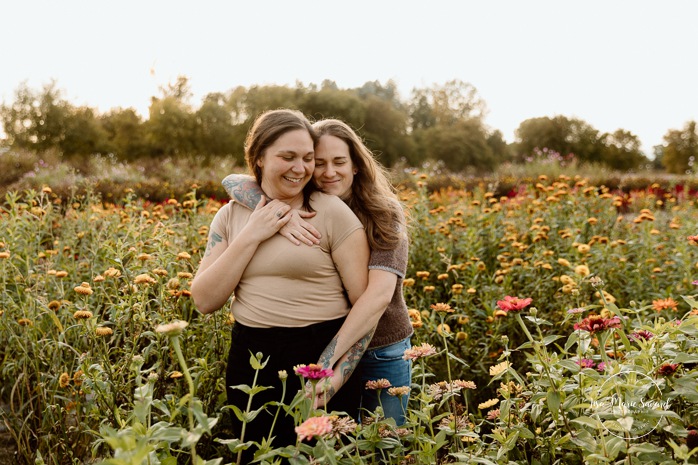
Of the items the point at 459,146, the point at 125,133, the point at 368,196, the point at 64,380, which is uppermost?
the point at 125,133

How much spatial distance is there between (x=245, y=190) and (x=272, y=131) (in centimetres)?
28

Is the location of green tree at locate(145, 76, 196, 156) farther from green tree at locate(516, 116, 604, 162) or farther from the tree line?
green tree at locate(516, 116, 604, 162)

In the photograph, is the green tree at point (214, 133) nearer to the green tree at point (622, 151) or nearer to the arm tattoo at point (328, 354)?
the green tree at point (622, 151)

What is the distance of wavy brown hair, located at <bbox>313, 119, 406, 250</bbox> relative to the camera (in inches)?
88.2

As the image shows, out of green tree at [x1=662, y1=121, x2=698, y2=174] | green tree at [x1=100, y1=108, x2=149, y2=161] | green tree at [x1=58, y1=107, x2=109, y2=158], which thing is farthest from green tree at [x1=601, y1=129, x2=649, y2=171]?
green tree at [x1=58, y1=107, x2=109, y2=158]

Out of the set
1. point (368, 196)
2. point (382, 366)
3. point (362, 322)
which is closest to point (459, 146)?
point (368, 196)

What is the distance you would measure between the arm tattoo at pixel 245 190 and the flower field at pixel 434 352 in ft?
1.49

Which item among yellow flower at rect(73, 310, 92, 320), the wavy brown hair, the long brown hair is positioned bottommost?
yellow flower at rect(73, 310, 92, 320)

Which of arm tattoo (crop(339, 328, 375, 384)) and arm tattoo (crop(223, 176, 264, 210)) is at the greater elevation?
arm tattoo (crop(223, 176, 264, 210))

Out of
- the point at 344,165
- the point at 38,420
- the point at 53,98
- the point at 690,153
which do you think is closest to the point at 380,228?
the point at 344,165

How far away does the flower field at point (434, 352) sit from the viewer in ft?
4.67

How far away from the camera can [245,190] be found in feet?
7.56

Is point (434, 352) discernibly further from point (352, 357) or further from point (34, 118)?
point (34, 118)

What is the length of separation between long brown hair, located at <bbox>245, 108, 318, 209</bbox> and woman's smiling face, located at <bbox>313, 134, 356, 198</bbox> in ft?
0.16
